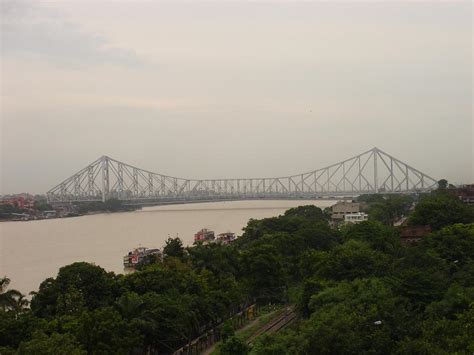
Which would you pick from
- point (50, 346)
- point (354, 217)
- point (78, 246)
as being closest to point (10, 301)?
point (50, 346)

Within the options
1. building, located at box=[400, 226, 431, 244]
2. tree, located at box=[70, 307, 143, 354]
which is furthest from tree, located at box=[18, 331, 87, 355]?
building, located at box=[400, 226, 431, 244]

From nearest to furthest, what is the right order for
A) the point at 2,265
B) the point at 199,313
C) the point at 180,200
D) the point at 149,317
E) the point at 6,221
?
the point at 149,317 → the point at 199,313 → the point at 2,265 → the point at 6,221 → the point at 180,200

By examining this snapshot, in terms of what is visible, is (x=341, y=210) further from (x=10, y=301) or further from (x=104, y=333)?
(x=104, y=333)

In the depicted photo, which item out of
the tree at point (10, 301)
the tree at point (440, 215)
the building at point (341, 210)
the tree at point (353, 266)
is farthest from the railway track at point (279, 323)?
the building at point (341, 210)

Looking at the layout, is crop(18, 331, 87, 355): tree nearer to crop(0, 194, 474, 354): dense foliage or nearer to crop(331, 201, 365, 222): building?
crop(0, 194, 474, 354): dense foliage

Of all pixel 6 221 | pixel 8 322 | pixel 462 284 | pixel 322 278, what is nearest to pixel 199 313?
pixel 322 278

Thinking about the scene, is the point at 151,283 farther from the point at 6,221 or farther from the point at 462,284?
the point at 6,221
